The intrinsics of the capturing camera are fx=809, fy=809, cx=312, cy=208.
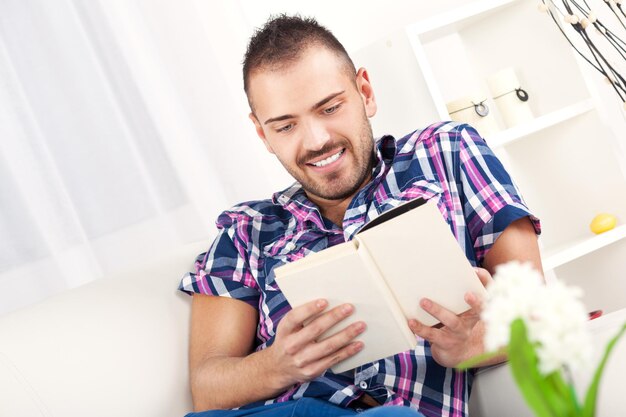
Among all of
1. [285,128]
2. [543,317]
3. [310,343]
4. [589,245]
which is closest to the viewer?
[543,317]

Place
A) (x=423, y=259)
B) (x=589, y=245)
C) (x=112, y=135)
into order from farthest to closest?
(x=112, y=135) → (x=589, y=245) → (x=423, y=259)

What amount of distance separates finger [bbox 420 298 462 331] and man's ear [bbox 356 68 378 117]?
62 centimetres

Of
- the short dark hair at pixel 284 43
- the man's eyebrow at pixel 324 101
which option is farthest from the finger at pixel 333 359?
the short dark hair at pixel 284 43

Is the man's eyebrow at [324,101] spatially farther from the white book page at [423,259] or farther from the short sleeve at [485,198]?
the white book page at [423,259]

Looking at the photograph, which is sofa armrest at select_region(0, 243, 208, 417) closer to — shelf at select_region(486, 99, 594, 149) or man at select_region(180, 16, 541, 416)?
man at select_region(180, 16, 541, 416)

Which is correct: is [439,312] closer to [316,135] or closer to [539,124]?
[316,135]

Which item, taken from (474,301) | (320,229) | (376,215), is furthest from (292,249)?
(474,301)

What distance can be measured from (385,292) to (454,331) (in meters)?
0.14

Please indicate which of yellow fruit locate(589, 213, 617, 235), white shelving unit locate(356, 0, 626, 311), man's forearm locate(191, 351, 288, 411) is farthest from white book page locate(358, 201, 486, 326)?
yellow fruit locate(589, 213, 617, 235)

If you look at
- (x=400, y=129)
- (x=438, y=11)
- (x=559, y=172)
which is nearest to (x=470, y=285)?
(x=400, y=129)

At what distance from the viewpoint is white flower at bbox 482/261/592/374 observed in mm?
518

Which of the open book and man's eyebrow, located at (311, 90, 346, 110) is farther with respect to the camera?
man's eyebrow, located at (311, 90, 346, 110)

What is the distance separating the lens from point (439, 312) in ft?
4.01

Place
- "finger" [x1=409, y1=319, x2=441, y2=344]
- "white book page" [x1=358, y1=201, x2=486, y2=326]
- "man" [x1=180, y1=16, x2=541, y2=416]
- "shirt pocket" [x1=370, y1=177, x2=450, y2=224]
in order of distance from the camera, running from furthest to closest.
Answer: "shirt pocket" [x1=370, y1=177, x2=450, y2=224], "man" [x1=180, y1=16, x2=541, y2=416], "finger" [x1=409, y1=319, x2=441, y2=344], "white book page" [x1=358, y1=201, x2=486, y2=326]
